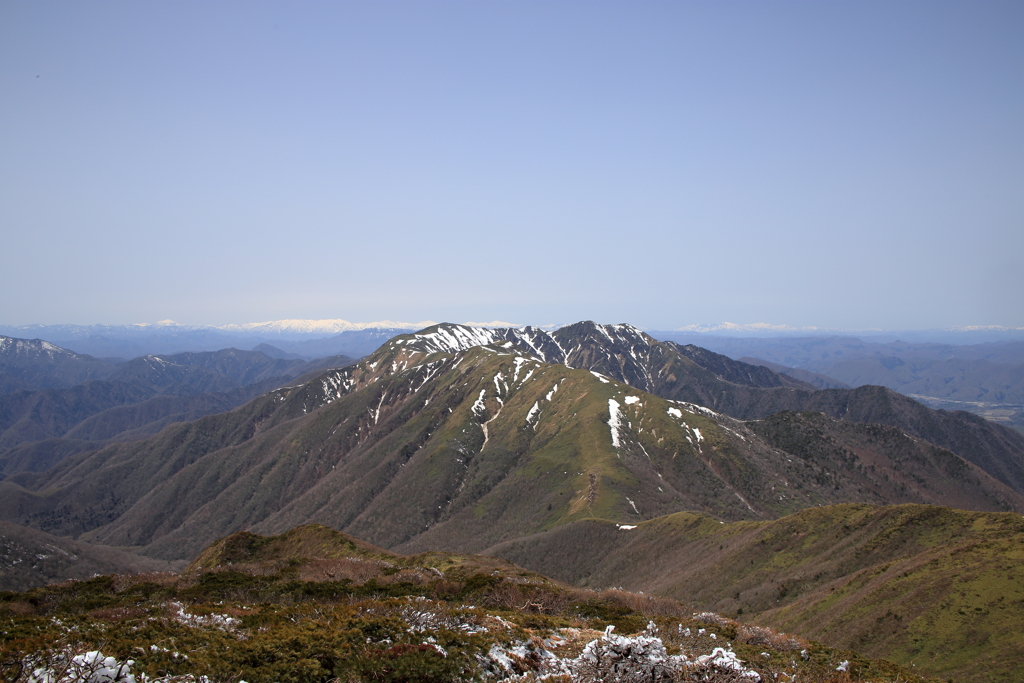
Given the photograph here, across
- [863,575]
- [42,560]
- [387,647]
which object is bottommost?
[42,560]

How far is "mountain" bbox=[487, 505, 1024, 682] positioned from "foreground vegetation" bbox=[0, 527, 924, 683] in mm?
21957

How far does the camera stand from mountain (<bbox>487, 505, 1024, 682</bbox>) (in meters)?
35.2

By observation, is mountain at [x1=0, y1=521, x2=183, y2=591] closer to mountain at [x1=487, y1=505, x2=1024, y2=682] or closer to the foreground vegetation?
mountain at [x1=487, y1=505, x2=1024, y2=682]

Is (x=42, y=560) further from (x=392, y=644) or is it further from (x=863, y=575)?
(x=863, y=575)

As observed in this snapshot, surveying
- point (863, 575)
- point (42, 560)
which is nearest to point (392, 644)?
point (863, 575)

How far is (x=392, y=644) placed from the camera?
17891mm

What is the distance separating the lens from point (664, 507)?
161375 millimetres

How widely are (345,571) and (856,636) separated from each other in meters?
44.5

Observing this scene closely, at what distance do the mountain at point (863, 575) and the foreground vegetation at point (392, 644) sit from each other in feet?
72.0

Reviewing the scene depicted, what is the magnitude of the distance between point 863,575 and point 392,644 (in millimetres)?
56311

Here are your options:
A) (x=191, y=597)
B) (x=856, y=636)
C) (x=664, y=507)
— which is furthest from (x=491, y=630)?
(x=664, y=507)

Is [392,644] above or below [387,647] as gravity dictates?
below

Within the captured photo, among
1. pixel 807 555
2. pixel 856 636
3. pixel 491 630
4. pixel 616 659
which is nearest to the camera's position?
pixel 616 659

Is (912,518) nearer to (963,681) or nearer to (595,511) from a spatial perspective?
(963,681)
